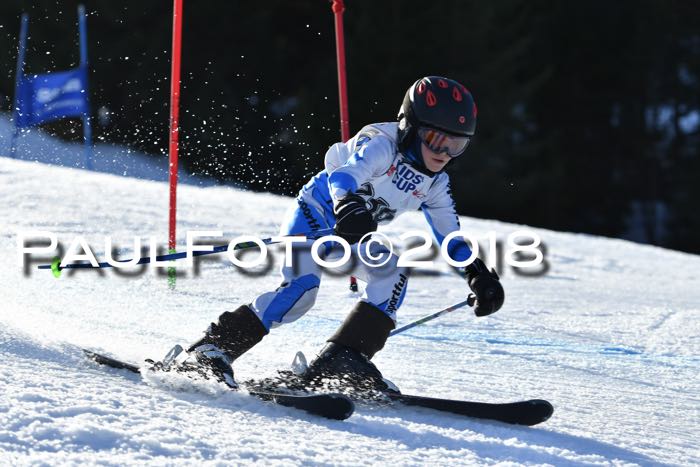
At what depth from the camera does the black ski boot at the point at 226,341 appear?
325 centimetres

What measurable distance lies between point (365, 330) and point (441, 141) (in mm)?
695

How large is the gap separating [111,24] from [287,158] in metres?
4.25

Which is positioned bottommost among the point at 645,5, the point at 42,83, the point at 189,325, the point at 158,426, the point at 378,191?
the point at 158,426

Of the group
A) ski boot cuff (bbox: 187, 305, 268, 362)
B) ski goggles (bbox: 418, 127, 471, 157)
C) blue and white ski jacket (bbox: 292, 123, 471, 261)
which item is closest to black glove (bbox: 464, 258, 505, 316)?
blue and white ski jacket (bbox: 292, 123, 471, 261)

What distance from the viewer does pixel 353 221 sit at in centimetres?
312

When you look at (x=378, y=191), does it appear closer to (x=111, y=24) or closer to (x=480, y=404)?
(x=480, y=404)

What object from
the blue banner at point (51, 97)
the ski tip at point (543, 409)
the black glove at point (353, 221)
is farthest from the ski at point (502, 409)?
the blue banner at point (51, 97)

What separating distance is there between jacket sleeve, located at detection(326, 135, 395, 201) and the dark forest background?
10.9 m

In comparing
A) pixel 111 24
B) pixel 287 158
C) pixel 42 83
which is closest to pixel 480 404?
pixel 42 83

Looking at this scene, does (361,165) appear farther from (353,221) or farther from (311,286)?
(311,286)

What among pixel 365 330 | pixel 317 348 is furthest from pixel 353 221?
pixel 317 348

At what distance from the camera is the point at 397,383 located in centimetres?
374

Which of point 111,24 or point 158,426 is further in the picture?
point 111,24

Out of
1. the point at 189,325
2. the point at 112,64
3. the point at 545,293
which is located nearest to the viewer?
the point at 189,325
